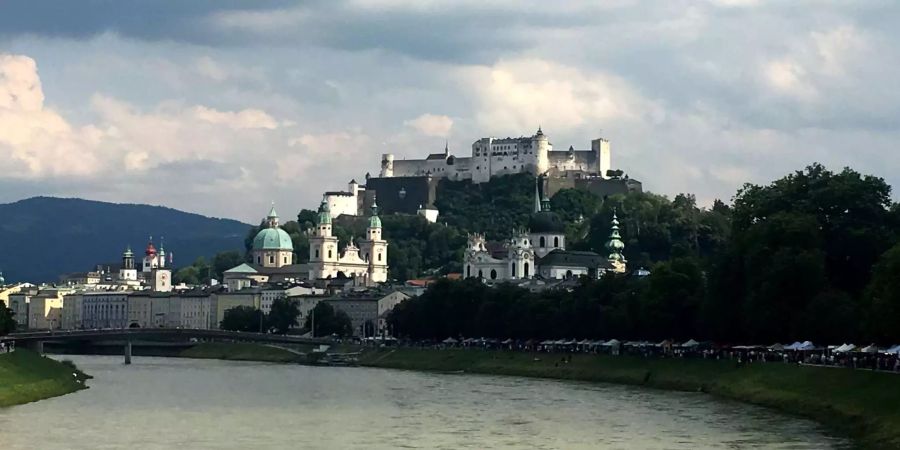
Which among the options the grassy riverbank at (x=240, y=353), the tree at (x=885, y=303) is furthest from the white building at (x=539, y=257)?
the tree at (x=885, y=303)

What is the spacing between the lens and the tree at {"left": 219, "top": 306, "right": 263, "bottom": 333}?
178250mm

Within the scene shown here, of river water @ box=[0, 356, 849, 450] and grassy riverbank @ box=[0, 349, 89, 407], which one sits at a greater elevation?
grassy riverbank @ box=[0, 349, 89, 407]

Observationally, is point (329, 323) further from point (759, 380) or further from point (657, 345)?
point (759, 380)

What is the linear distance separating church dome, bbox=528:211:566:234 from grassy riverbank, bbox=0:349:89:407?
95480mm

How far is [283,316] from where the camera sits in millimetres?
173750

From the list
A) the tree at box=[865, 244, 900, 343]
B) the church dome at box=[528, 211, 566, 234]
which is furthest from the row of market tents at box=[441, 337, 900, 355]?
the church dome at box=[528, 211, 566, 234]

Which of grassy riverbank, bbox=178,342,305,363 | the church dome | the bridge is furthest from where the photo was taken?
the church dome

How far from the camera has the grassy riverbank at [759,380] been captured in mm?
52875

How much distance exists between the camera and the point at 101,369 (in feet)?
366

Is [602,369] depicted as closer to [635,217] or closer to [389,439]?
[389,439]

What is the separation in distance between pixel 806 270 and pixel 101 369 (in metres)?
50.4

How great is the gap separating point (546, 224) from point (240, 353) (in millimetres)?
54951

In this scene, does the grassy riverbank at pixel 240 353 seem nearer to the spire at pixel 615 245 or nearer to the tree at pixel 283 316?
the tree at pixel 283 316

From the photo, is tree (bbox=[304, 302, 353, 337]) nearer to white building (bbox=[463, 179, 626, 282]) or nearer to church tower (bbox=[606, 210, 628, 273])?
white building (bbox=[463, 179, 626, 282])
